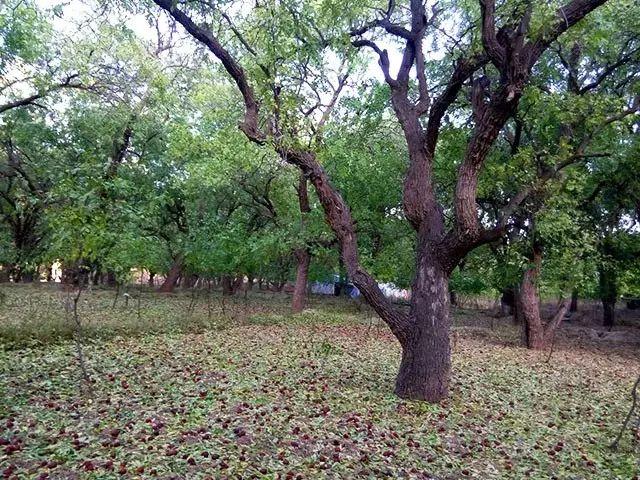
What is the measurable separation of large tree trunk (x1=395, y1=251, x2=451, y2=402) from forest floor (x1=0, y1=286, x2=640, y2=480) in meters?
0.27

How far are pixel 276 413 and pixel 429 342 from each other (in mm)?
2180

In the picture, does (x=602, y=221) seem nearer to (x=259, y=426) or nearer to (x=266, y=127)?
(x=266, y=127)

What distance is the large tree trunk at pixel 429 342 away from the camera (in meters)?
6.59

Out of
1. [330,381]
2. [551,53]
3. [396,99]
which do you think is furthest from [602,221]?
[330,381]

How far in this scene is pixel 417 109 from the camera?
7.65 m

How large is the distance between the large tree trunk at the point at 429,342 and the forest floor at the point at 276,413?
274mm

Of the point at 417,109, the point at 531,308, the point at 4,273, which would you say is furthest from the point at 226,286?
the point at 417,109

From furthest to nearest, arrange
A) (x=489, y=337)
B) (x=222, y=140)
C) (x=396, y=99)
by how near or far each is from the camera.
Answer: (x=489, y=337) < (x=222, y=140) < (x=396, y=99)

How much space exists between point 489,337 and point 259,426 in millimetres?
12082

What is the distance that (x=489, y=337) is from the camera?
15750mm

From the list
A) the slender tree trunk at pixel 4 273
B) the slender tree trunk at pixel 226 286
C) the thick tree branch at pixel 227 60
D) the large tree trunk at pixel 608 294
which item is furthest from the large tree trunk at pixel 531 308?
the slender tree trunk at pixel 4 273

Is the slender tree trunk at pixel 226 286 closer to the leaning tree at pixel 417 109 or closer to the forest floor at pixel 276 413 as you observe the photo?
the forest floor at pixel 276 413

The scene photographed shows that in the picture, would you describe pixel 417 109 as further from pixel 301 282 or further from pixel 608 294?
pixel 608 294

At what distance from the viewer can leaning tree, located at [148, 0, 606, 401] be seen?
19.2ft
